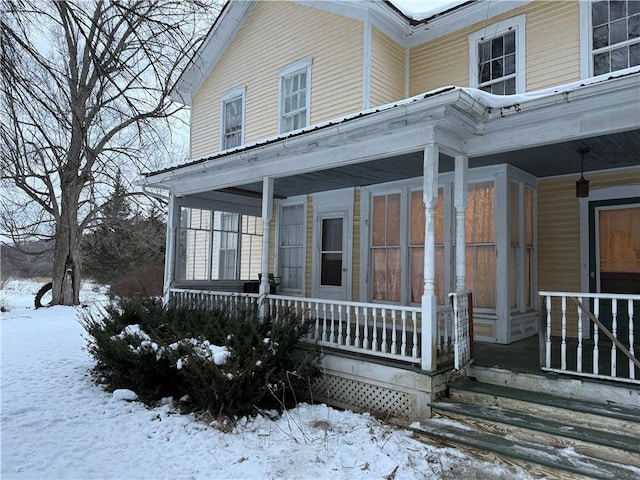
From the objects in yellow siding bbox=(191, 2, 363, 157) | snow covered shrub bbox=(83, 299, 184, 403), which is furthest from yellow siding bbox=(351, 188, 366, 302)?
snow covered shrub bbox=(83, 299, 184, 403)

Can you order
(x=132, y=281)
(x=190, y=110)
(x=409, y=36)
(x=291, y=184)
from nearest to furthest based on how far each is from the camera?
(x=291, y=184), (x=409, y=36), (x=190, y=110), (x=132, y=281)

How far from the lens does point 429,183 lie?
460cm

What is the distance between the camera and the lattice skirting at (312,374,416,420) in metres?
4.72

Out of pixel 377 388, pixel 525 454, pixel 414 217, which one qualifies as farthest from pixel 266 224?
pixel 525 454

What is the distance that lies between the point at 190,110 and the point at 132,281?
8685 mm

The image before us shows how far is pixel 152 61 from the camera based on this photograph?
4016 millimetres

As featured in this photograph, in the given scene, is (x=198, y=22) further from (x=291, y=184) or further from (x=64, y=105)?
(x=291, y=184)

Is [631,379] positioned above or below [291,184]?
below

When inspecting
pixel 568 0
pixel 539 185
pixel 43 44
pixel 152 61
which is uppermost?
pixel 568 0

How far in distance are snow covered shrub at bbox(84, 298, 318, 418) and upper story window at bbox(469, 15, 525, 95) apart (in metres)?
5.20

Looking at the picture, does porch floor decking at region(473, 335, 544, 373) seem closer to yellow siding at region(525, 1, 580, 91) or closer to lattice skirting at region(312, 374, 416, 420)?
lattice skirting at region(312, 374, 416, 420)

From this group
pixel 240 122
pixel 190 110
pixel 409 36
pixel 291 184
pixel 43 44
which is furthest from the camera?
pixel 190 110

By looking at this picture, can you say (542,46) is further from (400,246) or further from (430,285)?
(430,285)

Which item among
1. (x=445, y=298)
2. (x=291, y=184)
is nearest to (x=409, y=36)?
(x=291, y=184)
